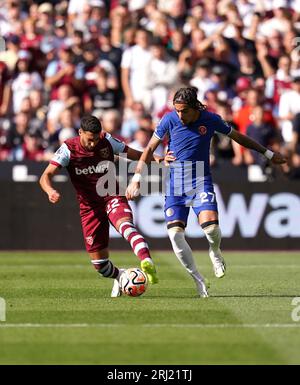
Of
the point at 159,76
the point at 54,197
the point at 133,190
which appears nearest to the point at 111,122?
the point at 159,76

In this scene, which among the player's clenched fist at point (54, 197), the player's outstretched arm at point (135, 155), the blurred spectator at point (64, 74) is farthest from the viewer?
the blurred spectator at point (64, 74)

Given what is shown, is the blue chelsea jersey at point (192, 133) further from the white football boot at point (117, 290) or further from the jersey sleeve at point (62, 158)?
the white football boot at point (117, 290)

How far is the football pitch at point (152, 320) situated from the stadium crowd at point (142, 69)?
4.66 meters

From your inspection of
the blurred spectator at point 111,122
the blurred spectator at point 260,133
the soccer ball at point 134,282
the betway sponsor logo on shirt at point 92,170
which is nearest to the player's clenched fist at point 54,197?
the betway sponsor logo on shirt at point 92,170

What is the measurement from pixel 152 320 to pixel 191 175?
2.57 m

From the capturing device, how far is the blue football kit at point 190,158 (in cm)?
1235

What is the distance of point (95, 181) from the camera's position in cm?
1255

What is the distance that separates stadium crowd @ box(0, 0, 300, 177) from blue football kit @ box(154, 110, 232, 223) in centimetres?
731

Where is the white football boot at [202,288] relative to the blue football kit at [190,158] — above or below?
below

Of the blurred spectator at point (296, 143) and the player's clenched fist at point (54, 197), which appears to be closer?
the player's clenched fist at point (54, 197)

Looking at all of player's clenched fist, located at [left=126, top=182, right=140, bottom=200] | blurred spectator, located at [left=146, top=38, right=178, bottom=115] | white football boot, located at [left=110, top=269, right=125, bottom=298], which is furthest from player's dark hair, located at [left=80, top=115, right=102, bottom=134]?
blurred spectator, located at [left=146, top=38, right=178, bottom=115]

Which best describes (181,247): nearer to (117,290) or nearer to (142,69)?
(117,290)
